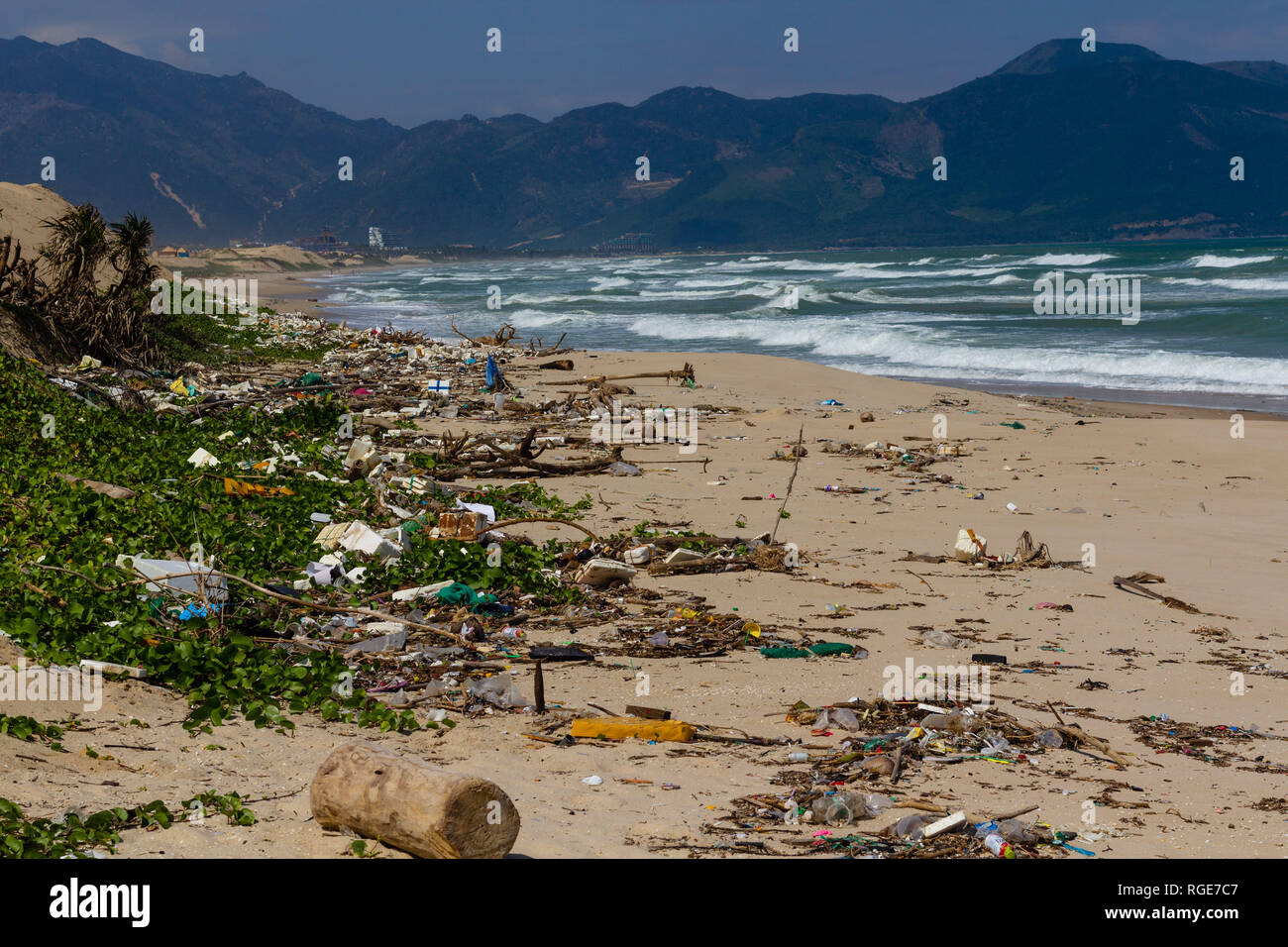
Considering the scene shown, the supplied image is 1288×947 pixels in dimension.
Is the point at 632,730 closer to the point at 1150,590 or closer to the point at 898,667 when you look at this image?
the point at 898,667

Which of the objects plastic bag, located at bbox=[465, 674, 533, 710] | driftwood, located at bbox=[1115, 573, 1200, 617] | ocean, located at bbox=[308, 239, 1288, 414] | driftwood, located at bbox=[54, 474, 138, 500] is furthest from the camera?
ocean, located at bbox=[308, 239, 1288, 414]

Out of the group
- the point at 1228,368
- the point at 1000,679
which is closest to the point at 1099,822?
the point at 1000,679

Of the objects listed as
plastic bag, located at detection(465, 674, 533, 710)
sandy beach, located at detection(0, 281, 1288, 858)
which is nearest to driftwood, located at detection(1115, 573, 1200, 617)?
sandy beach, located at detection(0, 281, 1288, 858)

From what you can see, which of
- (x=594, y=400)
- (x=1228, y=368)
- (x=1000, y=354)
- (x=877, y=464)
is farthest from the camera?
(x=1000, y=354)

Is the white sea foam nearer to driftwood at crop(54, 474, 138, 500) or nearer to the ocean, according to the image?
the ocean

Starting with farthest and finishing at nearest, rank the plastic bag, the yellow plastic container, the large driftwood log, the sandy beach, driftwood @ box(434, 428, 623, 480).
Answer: driftwood @ box(434, 428, 623, 480)
the plastic bag
the yellow plastic container
the sandy beach
the large driftwood log

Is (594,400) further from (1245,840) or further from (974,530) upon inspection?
(1245,840)
